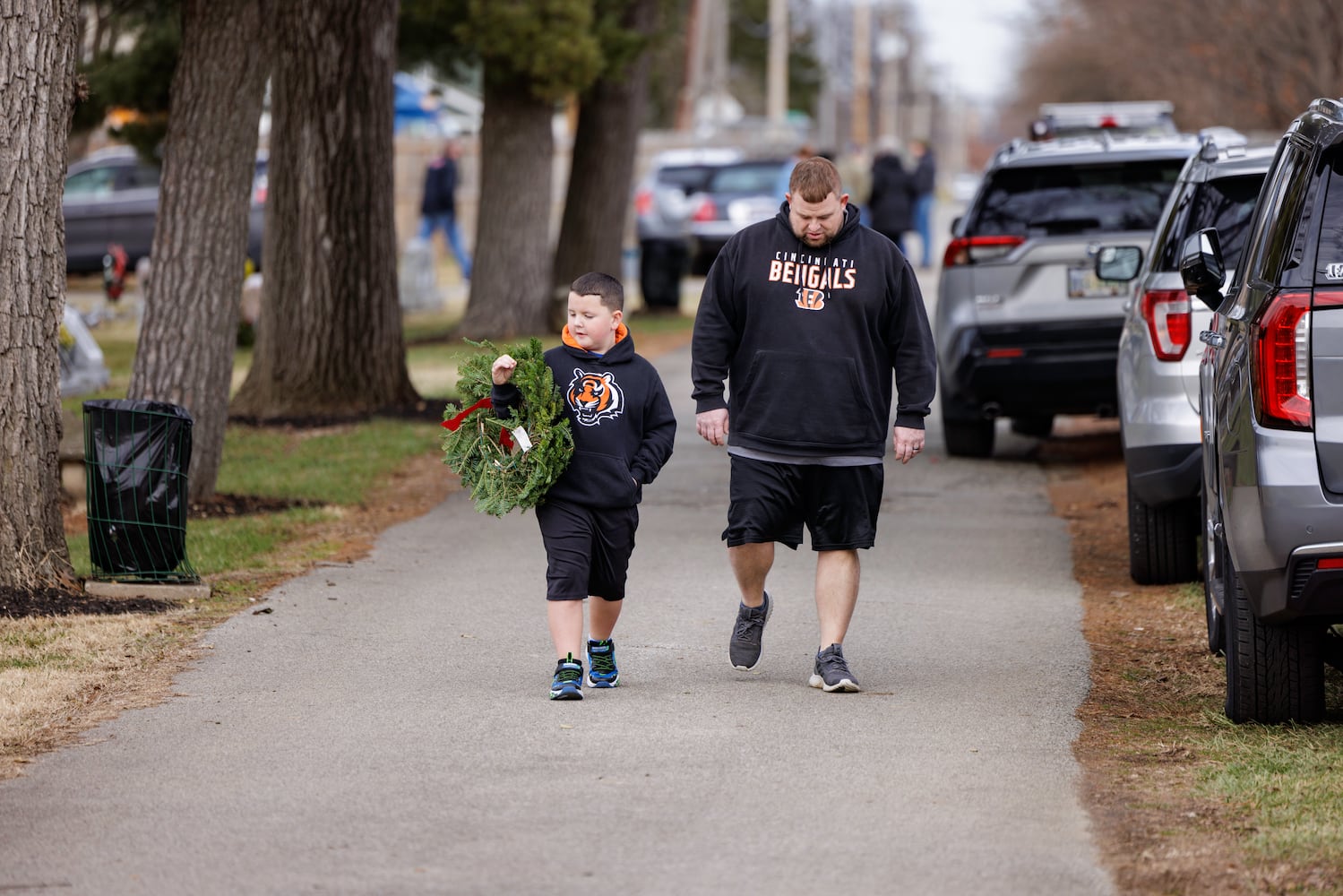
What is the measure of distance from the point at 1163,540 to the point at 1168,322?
0.95 metres

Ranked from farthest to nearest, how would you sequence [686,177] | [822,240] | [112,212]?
1. [686,177]
2. [112,212]
3. [822,240]

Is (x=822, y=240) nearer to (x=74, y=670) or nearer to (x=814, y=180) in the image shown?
(x=814, y=180)

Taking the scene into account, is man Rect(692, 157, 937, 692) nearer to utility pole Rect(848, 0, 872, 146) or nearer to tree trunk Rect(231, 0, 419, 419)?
tree trunk Rect(231, 0, 419, 419)

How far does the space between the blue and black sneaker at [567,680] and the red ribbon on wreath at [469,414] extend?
2.28ft

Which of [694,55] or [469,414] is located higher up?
[694,55]

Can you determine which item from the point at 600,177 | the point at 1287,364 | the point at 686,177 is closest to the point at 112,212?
the point at 600,177

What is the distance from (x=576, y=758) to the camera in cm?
555

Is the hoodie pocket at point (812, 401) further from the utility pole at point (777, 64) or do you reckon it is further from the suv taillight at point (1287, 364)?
the utility pole at point (777, 64)

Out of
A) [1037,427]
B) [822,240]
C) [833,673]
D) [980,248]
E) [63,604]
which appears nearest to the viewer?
[822,240]

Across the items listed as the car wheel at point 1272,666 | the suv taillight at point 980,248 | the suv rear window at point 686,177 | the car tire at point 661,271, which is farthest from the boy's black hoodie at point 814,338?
the suv rear window at point 686,177

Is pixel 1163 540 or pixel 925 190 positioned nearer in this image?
pixel 1163 540

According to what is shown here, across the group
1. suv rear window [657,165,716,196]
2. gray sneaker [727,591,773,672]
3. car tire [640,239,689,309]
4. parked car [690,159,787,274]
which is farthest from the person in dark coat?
gray sneaker [727,591,773,672]

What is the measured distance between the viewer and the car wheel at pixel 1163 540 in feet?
27.6

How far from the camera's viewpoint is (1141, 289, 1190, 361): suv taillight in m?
8.13
